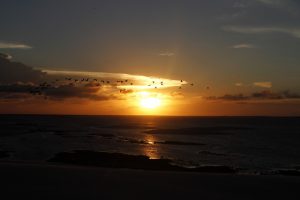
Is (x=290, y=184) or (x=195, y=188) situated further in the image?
(x=290, y=184)

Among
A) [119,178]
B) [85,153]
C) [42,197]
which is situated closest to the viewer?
[42,197]

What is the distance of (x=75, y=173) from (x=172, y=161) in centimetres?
2046

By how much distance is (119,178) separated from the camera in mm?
20516

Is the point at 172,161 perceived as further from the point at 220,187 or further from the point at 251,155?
the point at 220,187

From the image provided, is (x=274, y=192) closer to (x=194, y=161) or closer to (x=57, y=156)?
(x=194, y=161)

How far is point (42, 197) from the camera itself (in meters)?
15.6

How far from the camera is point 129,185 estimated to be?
18.7 metres

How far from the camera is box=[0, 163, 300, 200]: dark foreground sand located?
1664 cm

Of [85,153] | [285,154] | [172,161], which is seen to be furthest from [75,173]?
[285,154]

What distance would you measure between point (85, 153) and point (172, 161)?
1179 centimetres

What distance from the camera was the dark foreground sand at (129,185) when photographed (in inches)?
655

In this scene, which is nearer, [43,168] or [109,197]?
[109,197]

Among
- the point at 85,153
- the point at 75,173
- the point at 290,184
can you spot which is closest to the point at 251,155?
the point at 85,153

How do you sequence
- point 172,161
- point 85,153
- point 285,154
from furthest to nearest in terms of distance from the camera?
point 285,154, point 85,153, point 172,161
